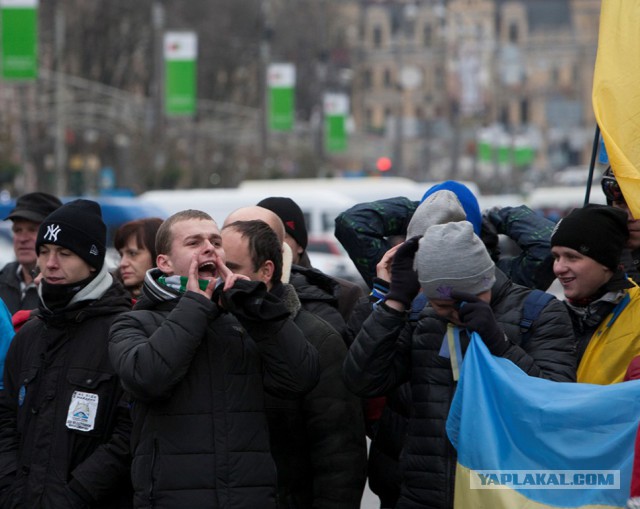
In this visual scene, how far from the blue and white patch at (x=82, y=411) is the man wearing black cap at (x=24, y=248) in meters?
2.65

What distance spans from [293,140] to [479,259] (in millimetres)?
63017

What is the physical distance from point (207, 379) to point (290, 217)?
2116 mm

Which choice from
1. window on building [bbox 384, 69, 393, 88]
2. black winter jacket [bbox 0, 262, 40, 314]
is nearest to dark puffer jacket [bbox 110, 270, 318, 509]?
black winter jacket [bbox 0, 262, 40, 314]

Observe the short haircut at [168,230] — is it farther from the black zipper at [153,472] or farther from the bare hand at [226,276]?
the black zipper at [153,472]

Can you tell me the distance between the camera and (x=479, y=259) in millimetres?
4477

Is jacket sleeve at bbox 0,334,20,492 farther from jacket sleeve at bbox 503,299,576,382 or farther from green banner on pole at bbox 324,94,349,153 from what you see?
green banner on pole at bbox 324,94,349,153

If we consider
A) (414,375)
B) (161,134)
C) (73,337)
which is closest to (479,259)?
(414,375)

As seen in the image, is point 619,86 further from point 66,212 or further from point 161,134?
point 161,134

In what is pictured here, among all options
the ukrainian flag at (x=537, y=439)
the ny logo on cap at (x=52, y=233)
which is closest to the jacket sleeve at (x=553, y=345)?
the ukrainian flag at (x=537, y=439)

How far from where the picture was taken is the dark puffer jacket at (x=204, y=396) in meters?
4.43

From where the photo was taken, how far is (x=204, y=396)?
4.51 m

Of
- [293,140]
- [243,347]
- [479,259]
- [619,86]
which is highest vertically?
[619,86]

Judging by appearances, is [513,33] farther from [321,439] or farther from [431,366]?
[431,366]

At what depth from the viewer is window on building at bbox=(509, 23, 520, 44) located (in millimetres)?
156250
